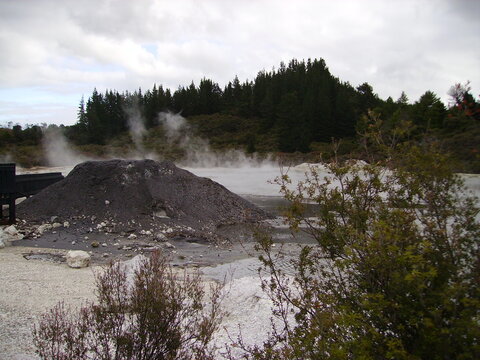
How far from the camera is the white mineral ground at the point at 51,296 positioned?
17.6 feet

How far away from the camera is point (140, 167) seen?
1716cm

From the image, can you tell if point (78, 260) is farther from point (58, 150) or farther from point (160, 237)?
point (58, 150)

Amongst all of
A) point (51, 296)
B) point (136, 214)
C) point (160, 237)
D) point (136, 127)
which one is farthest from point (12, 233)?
point (136, 127)

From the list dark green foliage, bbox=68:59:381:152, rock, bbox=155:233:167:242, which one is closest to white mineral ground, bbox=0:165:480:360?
rock, bbox=155:233:167:242

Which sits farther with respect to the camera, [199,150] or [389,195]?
[199,150]

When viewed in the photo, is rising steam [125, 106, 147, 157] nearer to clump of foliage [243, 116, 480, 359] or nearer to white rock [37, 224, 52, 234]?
white rock [37, 224, 52, 234]

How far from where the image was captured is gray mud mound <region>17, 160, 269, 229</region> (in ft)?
49.2

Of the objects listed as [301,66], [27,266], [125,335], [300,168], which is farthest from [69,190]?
[301,66]

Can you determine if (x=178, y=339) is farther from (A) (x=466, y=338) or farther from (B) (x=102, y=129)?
(B) (x=102, y=129)

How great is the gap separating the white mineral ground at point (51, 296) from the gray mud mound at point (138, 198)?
16.0 feet

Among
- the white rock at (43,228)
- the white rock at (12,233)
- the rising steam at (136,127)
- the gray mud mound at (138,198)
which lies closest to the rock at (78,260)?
the white rock at (12,233)

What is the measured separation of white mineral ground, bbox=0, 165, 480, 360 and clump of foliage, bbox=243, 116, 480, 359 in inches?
25.5

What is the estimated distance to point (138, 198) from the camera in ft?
51.2

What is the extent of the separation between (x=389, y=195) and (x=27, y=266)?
7.91m
